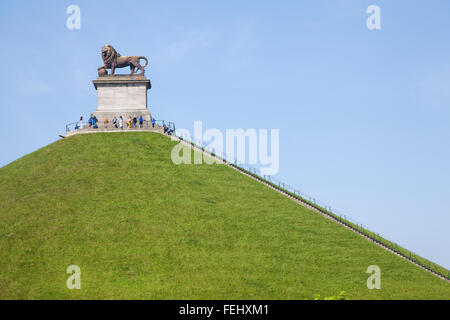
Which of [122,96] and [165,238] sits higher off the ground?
[122,96]

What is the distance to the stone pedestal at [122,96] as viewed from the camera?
62688 millimetres

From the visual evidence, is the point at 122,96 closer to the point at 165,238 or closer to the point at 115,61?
the point at 115,61

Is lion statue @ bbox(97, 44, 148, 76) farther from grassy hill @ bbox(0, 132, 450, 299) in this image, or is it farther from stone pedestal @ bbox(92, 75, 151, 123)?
grassy hill @ bbox(0, 132, 450, 299)

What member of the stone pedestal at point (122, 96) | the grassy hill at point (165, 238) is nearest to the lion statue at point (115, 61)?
the stone pedestal at point (122, 96)

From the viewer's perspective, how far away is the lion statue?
62844 mm

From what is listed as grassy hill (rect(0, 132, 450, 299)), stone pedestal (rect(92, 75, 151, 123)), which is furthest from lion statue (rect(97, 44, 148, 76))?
grassy hill (rect(0, 132, 450, 299))

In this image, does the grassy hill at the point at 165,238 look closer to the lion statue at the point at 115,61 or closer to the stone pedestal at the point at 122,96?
the stone pedestal at the point at 122,96

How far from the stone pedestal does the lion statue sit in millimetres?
1079

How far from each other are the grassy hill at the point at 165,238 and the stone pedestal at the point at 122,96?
291 inches

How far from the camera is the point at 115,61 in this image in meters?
63.2

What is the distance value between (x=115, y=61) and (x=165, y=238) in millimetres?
28528

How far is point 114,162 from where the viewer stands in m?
53.9

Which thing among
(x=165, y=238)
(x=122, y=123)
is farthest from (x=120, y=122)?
(x=165, y=238)
